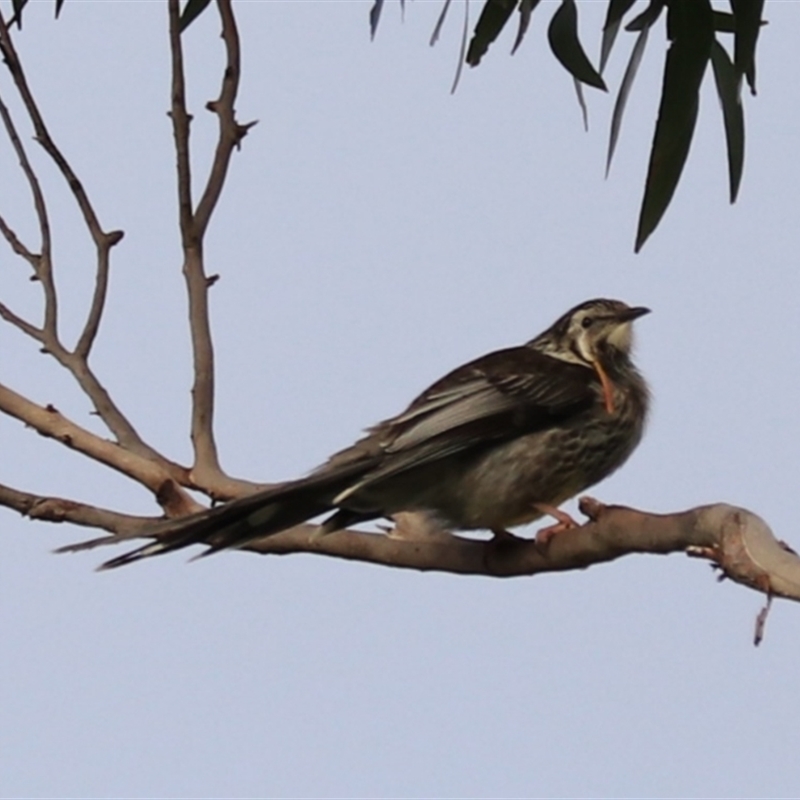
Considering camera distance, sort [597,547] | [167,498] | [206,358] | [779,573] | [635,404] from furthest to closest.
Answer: [635,404]
[206,358]
[167,498]
[597,547]
[779,573]

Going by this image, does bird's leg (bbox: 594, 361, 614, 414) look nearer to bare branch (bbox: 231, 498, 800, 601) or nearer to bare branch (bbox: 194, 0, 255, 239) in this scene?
bare branch (bbox: 231, 498, 800, 601)

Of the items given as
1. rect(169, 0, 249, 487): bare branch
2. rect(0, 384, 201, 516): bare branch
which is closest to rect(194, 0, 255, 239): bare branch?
rect(169, 0, 249, 487): bare branch

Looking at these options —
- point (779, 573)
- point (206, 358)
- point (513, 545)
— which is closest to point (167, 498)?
point (206, 358)

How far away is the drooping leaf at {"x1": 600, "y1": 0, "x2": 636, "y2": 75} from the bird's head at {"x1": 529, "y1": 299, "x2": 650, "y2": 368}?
2.09ft

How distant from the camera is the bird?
3.45m

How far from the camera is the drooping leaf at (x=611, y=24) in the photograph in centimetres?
367

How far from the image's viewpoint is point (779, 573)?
241 cm

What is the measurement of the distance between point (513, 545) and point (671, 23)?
953 mm

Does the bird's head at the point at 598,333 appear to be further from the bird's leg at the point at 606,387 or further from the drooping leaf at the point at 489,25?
the drooping leaf at the point at 489,25

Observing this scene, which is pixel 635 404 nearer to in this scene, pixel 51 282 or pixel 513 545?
pixel 513 545

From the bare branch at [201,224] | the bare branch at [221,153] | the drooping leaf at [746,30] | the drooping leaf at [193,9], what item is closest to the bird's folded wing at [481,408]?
the bare branch at [201,224]

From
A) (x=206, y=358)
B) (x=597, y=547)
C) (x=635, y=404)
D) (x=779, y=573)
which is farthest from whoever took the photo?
(x=635, y=404)

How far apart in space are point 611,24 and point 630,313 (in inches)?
28.3

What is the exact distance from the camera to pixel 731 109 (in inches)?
144
